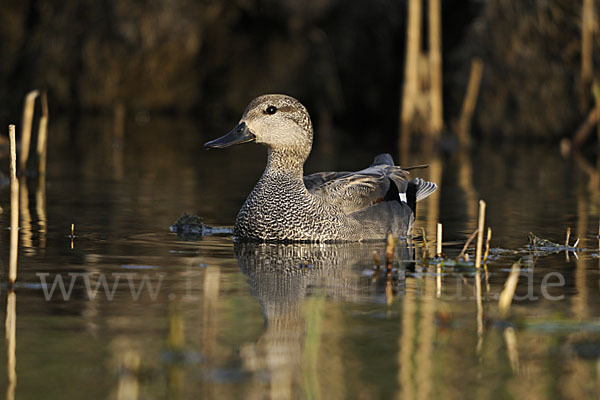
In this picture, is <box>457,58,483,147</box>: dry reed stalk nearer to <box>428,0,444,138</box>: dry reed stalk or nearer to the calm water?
<box>428,0,444,138</box>: dry reed stalk

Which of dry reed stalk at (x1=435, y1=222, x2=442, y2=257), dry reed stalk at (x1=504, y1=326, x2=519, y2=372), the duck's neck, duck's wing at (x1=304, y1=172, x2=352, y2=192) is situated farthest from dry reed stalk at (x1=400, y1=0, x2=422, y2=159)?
dry reed stalk at (x1=504, y1=326, x2=519, y2=372)

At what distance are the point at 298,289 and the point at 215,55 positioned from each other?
709 inches

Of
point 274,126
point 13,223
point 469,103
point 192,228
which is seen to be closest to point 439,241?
point 274,126

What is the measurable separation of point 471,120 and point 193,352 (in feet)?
46.3

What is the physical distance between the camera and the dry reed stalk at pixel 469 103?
16875mm

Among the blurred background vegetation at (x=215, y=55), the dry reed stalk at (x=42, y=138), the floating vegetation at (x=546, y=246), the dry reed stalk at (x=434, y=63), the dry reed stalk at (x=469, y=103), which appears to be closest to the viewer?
the floating vegetation at (x=546, y=246)

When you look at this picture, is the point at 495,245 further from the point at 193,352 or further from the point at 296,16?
the point at 296,16

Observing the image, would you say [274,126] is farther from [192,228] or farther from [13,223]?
[13,223]

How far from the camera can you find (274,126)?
8.12 metres

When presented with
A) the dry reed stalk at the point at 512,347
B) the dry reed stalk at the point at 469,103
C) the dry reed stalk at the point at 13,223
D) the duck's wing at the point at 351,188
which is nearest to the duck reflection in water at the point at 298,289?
the duck's wing at the point at 351,188

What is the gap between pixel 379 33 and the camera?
70.5ft

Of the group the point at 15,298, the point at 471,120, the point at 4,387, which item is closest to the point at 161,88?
the point at 471,120

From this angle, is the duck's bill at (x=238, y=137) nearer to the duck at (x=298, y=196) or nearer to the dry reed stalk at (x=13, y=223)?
the duck at (x=298, y=196)

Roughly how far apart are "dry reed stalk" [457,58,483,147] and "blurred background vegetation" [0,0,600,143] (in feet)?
6.94
